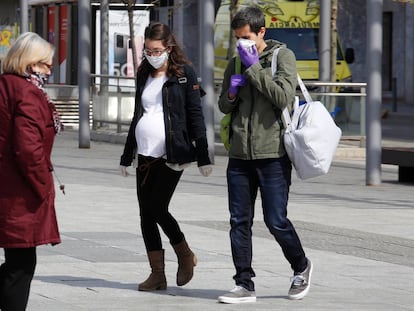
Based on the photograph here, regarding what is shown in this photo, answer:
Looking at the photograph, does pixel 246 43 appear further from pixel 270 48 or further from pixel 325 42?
pixel 325 42

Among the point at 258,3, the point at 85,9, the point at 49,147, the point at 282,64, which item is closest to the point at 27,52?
the point at 49,147

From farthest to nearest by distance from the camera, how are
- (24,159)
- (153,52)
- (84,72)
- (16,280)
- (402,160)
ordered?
(84,72) → (402,160) → (153,52) → (16,280) → (24,159)

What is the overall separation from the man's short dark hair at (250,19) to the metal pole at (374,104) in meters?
9.33

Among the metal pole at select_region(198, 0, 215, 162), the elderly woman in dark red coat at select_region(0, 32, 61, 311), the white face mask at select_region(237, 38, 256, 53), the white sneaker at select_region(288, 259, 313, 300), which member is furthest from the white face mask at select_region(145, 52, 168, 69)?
the metal pole at select_region(198, 0, 215, 162)

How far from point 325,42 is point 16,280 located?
19.7 meters

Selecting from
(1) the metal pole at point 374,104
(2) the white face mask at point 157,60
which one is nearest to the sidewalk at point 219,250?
(1) the metal pole at point 374,104

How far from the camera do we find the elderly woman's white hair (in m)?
7.06

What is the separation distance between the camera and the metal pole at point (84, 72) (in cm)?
2458

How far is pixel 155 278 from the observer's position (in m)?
9.20

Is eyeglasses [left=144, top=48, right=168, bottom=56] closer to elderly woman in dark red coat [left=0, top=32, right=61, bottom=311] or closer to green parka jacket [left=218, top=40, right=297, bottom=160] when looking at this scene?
green parka jacket [left=218, top=40, right=297, bottom=160]

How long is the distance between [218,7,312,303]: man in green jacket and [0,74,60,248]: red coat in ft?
6.01

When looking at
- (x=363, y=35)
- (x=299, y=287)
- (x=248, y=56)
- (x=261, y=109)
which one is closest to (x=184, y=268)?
(x=299, y=287)

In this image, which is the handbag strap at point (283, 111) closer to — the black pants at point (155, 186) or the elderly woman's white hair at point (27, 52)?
the black pants at point (155, 186)

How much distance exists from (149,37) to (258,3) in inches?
942
